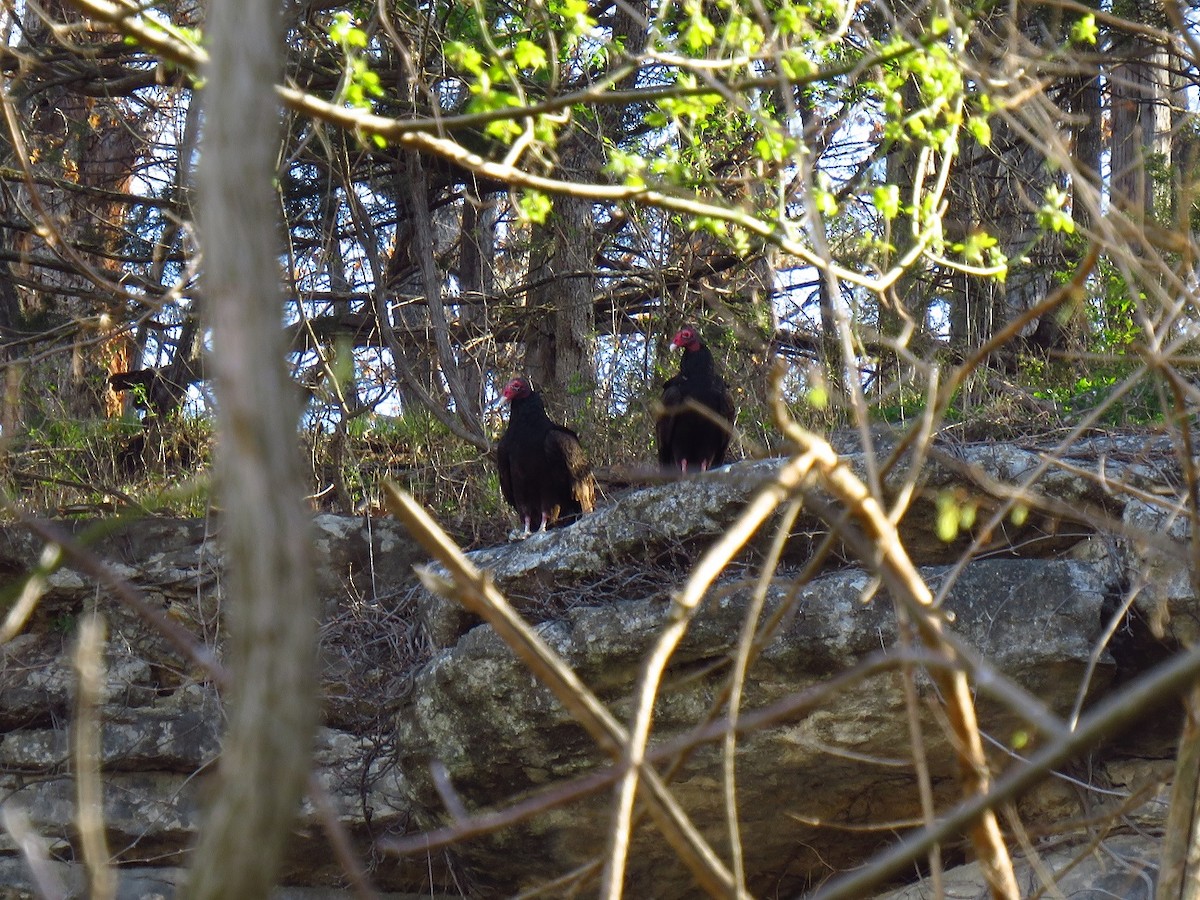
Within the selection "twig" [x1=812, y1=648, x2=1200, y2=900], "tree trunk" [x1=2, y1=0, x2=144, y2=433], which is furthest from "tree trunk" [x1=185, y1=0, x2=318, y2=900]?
"tree trunk" [x1=2, y1=0, x2=144, y2=433]

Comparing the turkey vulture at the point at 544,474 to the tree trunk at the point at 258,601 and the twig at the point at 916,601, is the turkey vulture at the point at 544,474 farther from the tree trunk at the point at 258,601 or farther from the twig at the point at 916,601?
the tree trunk at the point at 258,601

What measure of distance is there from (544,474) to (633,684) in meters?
2.10

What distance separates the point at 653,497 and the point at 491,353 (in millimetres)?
3955

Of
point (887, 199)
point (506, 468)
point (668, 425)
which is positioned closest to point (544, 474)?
point (506, 468)

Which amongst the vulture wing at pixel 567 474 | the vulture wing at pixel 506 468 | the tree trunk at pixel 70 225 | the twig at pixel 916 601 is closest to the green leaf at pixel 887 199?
the twig at pixel 916 601

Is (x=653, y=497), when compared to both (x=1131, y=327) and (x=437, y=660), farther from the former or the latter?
(x=1131, y=327)

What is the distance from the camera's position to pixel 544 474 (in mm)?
7445

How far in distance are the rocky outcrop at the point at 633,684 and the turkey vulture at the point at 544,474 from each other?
834 millimetres

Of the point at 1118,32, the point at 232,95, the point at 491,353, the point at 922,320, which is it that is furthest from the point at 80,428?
the point at 232,95

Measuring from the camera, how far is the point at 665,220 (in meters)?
9.16

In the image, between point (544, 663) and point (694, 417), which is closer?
point (544, 663)

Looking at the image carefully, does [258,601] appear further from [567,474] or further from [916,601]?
[567,474]

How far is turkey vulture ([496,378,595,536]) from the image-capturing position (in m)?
7.43

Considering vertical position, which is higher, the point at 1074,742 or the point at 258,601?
the point at 258,601
